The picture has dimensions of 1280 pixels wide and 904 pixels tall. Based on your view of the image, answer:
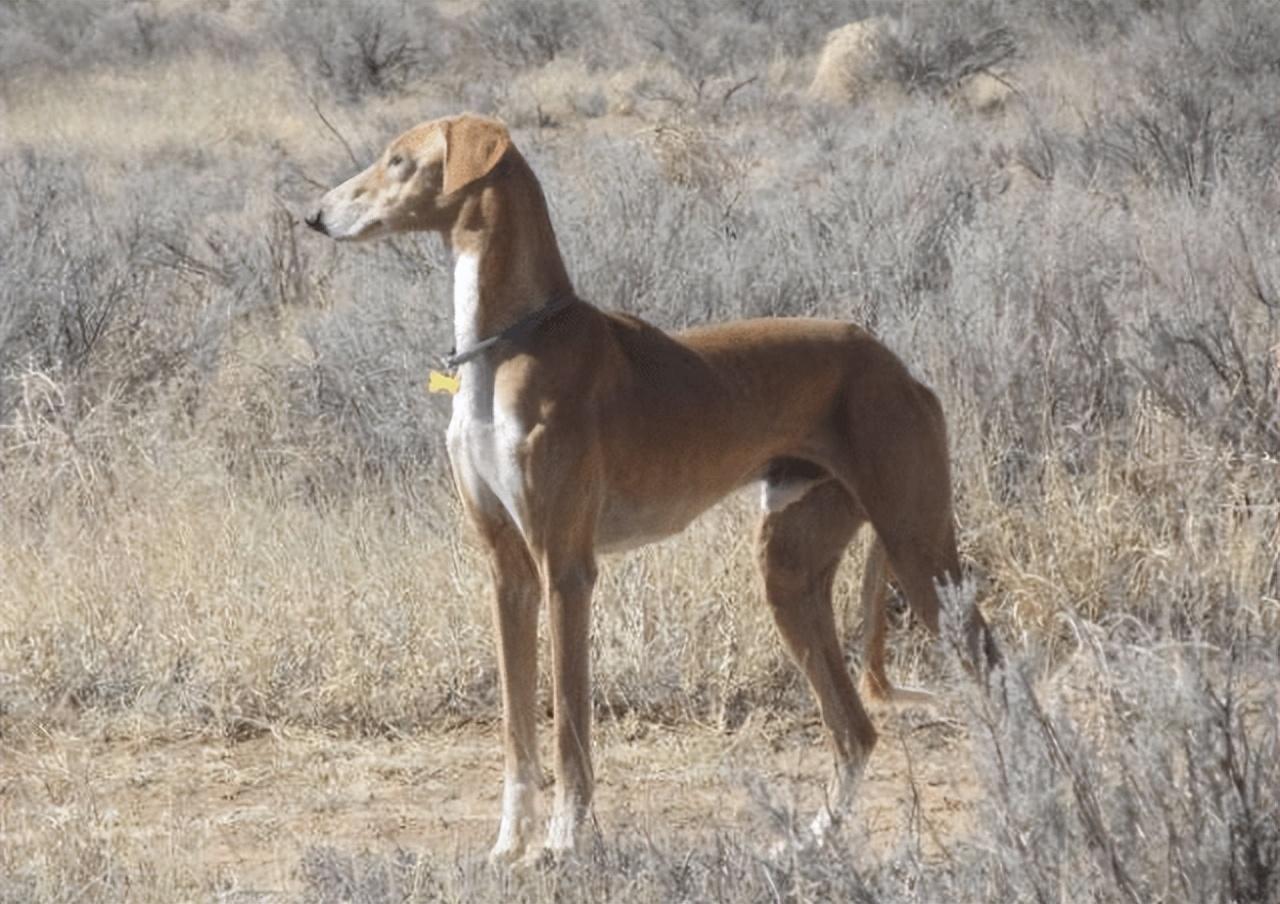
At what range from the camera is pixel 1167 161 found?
50.2 feet

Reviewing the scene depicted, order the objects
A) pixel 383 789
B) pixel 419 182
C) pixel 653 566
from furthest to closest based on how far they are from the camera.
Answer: pixel 653 566
pixel 383 789
pixel 419 182

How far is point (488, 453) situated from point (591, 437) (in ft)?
0.78

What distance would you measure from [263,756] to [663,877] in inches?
87.5

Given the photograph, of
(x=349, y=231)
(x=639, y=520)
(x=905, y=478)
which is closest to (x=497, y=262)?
(x=349, y=231)

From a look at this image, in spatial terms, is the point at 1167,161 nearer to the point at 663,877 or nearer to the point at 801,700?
the point at 801,700

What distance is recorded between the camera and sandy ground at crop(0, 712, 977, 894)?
228 inches

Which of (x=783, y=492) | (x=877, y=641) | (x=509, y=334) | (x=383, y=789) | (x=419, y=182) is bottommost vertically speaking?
(x=383, y=789)

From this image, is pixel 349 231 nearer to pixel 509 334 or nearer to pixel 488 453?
pixel 509 334

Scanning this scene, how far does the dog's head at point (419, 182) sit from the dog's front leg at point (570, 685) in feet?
2.89

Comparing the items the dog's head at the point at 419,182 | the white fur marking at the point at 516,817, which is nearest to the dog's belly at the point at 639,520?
the white fur marking at the point at 516,817

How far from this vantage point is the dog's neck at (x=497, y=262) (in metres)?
5.43

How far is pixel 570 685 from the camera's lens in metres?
5.45

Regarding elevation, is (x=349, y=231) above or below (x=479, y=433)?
above

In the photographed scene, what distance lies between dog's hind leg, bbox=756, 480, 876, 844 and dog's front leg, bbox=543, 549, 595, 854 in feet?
2.53
